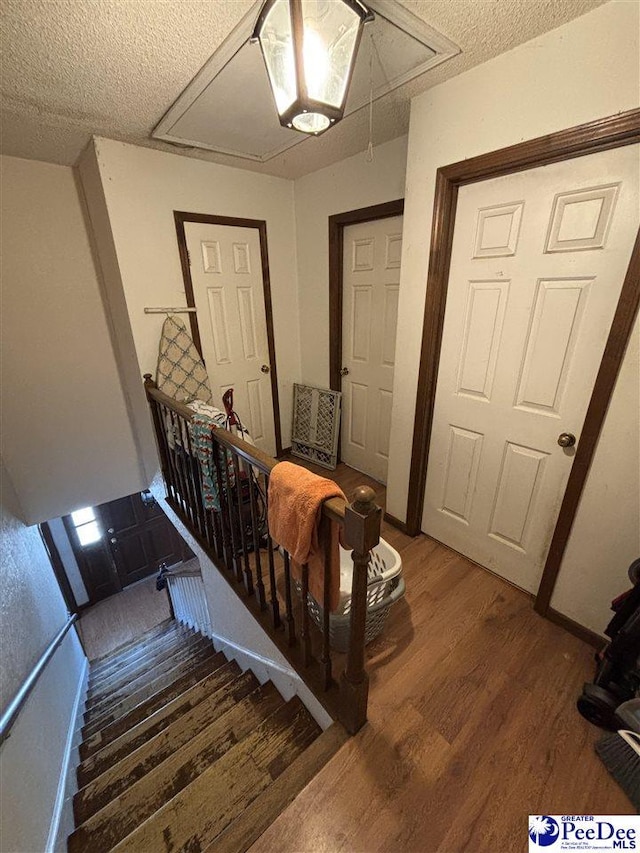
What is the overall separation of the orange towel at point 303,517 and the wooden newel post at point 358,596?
3.8 inches

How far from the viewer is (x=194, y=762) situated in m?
1.47

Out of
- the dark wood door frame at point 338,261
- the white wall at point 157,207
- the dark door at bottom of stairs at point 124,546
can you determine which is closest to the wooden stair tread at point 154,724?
the white wall at point 157,207

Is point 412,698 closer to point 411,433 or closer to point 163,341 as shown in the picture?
point 411,433

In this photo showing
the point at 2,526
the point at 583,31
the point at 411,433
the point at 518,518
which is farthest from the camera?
the point at 2,526

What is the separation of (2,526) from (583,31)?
12.0 feet

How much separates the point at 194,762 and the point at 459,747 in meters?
1.15

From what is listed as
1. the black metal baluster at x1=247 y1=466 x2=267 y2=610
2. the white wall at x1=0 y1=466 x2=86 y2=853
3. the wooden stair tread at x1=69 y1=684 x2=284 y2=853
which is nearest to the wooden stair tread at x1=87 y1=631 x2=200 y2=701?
the white wall at x1=0 y1=466 x2=86 y2=853

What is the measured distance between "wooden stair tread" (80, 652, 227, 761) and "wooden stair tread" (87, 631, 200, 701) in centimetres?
62

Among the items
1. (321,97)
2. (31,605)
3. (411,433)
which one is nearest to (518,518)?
(411,433)

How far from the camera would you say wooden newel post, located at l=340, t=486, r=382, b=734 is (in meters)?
0.83

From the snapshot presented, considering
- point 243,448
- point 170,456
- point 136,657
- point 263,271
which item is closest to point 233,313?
point 263,271

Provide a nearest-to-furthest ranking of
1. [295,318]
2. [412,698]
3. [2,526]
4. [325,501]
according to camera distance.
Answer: [325,501] → [412,698] → [2,526] → [295,318]

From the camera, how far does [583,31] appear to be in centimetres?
110

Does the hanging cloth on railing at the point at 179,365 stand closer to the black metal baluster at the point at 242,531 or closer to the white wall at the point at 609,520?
the black metal baluster at the point at 242,531
